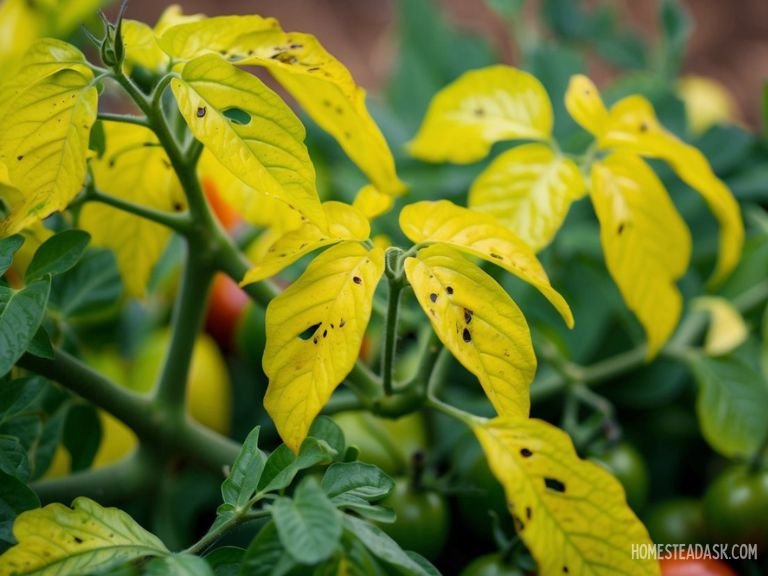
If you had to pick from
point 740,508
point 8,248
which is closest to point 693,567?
point 740,508

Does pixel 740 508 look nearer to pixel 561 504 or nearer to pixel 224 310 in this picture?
pixel 561 504

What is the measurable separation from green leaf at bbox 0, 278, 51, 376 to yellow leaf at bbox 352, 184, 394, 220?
122 mm

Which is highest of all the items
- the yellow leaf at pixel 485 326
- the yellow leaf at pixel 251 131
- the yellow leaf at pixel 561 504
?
the yellow leaf at pixel 251 131

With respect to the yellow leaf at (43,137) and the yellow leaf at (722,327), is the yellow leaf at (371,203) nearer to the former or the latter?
the yellow leaf at (43,137)

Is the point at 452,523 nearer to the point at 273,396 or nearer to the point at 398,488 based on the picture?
the point at 398,488

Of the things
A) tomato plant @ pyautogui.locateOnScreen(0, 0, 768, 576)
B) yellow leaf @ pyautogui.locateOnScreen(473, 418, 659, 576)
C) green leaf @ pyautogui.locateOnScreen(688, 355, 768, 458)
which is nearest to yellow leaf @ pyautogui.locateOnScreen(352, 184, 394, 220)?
tomato plant @ pyautogui.locateOnScreen(0, 0, 768, 576)

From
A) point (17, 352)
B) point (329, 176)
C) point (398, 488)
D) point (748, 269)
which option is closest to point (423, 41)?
point (329, 176)

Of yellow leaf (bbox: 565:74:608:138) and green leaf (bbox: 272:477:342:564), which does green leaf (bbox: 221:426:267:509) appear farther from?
yellow leaf (bbox: 565:74:608:138)

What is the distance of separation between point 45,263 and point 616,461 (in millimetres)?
301

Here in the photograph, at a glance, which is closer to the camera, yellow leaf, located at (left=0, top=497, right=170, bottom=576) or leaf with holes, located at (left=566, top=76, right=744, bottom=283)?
yellow leaf, located at (left=0, top=497, right=170, bottom=576)

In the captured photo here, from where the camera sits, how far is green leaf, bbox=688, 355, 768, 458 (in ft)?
1.56

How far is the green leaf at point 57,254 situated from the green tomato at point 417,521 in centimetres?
19

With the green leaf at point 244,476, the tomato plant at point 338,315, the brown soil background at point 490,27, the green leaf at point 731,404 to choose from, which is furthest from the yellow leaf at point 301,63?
the brown soil background at point 490,27

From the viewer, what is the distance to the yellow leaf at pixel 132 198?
1.26ft
